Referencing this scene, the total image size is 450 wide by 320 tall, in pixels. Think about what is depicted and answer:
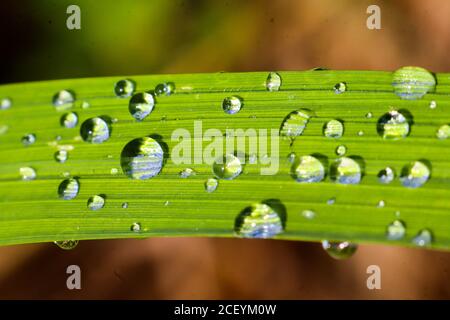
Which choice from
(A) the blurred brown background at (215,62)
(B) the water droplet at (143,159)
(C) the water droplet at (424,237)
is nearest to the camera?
(C) the water droplet at (424,237)

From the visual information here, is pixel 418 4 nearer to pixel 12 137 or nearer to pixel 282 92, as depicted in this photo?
pixel 282 92

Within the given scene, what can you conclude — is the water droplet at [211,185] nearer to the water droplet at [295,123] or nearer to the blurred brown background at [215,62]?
the water droplet at [295,123]

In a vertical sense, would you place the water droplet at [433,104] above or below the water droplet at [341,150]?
above

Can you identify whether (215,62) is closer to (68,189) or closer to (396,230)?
(68,189)

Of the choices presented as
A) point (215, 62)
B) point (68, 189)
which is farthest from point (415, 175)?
point (215, 62)

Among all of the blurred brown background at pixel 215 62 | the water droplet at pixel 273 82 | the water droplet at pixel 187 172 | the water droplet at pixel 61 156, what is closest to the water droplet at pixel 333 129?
the water droplet at pixel 273 82

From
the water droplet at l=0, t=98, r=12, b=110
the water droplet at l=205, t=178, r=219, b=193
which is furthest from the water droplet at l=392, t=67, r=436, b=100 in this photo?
the water droplet at l=0, t=98, r=12, b=110
